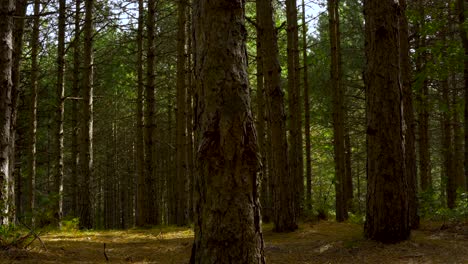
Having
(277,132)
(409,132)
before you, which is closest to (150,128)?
(277,132)

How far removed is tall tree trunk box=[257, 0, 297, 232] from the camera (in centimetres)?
888

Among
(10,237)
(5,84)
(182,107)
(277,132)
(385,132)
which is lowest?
(10,237)

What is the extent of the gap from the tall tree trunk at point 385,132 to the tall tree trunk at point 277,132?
244 cm

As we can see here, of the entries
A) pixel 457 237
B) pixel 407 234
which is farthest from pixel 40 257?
pixel 457 237

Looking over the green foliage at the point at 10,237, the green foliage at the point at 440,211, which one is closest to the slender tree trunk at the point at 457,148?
the green foliage at the point at 440,211

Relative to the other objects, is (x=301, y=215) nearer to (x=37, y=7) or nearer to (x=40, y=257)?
(x=40, y=257)

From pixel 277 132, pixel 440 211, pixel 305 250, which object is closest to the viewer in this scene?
pixel 305 250

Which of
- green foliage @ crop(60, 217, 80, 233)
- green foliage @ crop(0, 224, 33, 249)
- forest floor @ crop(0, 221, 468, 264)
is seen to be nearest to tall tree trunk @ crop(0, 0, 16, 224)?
green foliage @ crop(0, 224, 33, 249)

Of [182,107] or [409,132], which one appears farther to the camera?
[182,107]

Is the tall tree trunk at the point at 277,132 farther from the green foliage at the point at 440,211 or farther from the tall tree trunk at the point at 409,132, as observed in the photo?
the green foliage at the point at 440,211

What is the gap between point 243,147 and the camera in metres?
3.49

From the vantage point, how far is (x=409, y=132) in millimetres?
8094

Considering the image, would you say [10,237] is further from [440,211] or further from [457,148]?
[457,148]

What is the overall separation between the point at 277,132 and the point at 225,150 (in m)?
5.54
